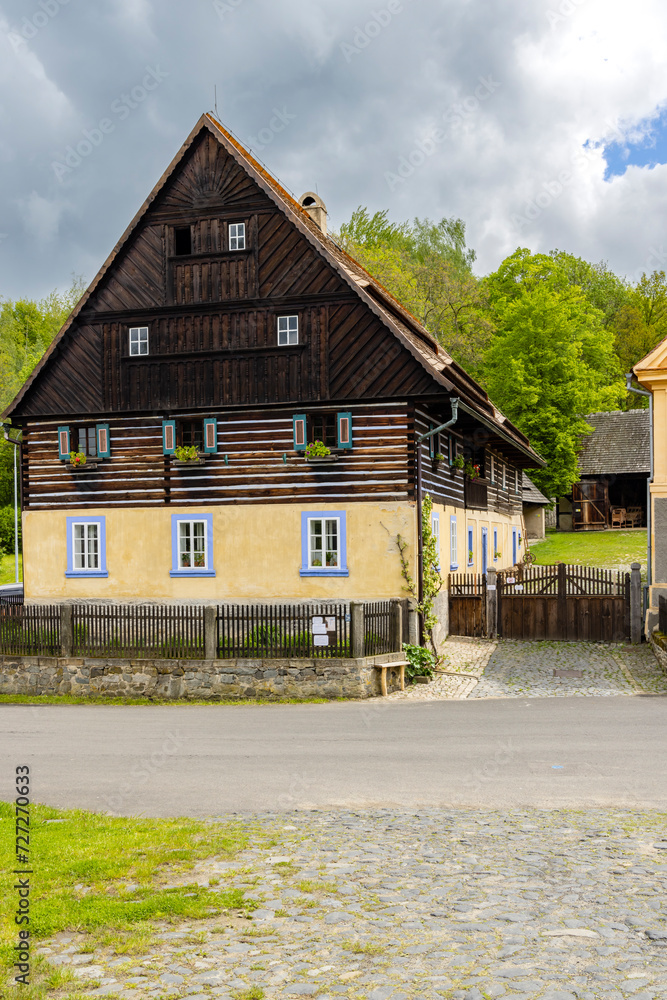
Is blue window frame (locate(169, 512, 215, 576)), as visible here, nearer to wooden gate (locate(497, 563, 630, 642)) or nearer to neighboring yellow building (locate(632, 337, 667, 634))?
wooden gate (locate(497, 563, 630, 642))

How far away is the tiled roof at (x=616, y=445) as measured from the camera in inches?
2071

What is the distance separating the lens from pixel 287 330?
23.0 metres

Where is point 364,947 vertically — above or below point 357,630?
below

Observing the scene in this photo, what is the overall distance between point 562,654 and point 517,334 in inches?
1145

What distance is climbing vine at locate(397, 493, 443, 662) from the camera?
21641mm

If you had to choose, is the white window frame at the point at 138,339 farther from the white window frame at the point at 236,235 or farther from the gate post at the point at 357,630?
the gate post at the point at 357,630

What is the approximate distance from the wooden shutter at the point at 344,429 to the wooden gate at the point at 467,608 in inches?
220

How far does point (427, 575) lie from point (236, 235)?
31.9ft

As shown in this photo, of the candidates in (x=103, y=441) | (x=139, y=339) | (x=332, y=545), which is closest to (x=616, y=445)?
(x=332, y=545)

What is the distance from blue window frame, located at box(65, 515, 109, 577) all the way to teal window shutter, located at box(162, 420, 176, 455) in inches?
99.2

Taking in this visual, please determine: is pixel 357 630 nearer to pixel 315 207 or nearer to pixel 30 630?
pixel 30 630

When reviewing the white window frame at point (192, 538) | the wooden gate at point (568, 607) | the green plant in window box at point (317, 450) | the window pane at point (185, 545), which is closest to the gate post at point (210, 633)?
the white window frame at point (192, 538)

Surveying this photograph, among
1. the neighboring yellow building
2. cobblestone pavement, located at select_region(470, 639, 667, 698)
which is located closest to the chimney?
the neighboring yellow building

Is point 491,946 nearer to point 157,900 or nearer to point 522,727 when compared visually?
point 157,900
